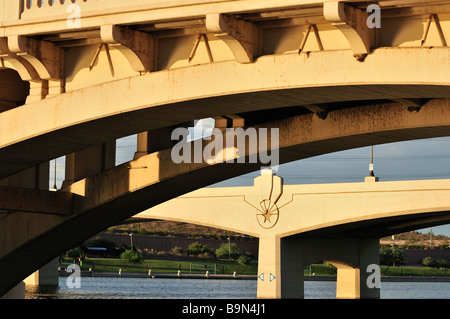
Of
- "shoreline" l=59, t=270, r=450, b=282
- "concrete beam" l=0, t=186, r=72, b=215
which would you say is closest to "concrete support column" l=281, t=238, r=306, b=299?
"shoreline" l=59, t=270, r=450, b=282

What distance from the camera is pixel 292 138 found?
18203mm

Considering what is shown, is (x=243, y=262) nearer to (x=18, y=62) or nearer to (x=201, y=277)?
(x=201, y=277)

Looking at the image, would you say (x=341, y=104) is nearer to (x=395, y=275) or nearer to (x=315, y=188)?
(x=315, y=188)

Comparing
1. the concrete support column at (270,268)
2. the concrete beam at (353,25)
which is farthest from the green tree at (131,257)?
the concrete beam at (353,25)

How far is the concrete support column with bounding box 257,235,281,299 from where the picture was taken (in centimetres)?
4969

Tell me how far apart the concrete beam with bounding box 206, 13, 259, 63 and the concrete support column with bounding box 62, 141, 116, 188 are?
996 centimetres

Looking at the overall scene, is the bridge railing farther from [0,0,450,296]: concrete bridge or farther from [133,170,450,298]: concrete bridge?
[133,170,450,298]: concrete bridge

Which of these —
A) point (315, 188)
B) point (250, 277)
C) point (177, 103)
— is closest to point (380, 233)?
point (315, 188)

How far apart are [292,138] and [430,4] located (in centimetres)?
623

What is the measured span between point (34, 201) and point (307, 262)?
32015mm

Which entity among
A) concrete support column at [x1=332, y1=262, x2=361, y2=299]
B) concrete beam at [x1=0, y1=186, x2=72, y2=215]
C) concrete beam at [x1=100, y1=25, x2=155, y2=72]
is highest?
concrete beam at [x1=100, y1=25, x2=155, y2=72]

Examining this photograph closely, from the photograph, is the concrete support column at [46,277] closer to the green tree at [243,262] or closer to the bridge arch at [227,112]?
the green tree at [243,262]

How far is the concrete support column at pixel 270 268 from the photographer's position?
1956 inches

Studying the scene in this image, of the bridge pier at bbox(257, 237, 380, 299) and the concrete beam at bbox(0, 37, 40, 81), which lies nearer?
the concrete beam at bbox(0, 37, 40, 81)
